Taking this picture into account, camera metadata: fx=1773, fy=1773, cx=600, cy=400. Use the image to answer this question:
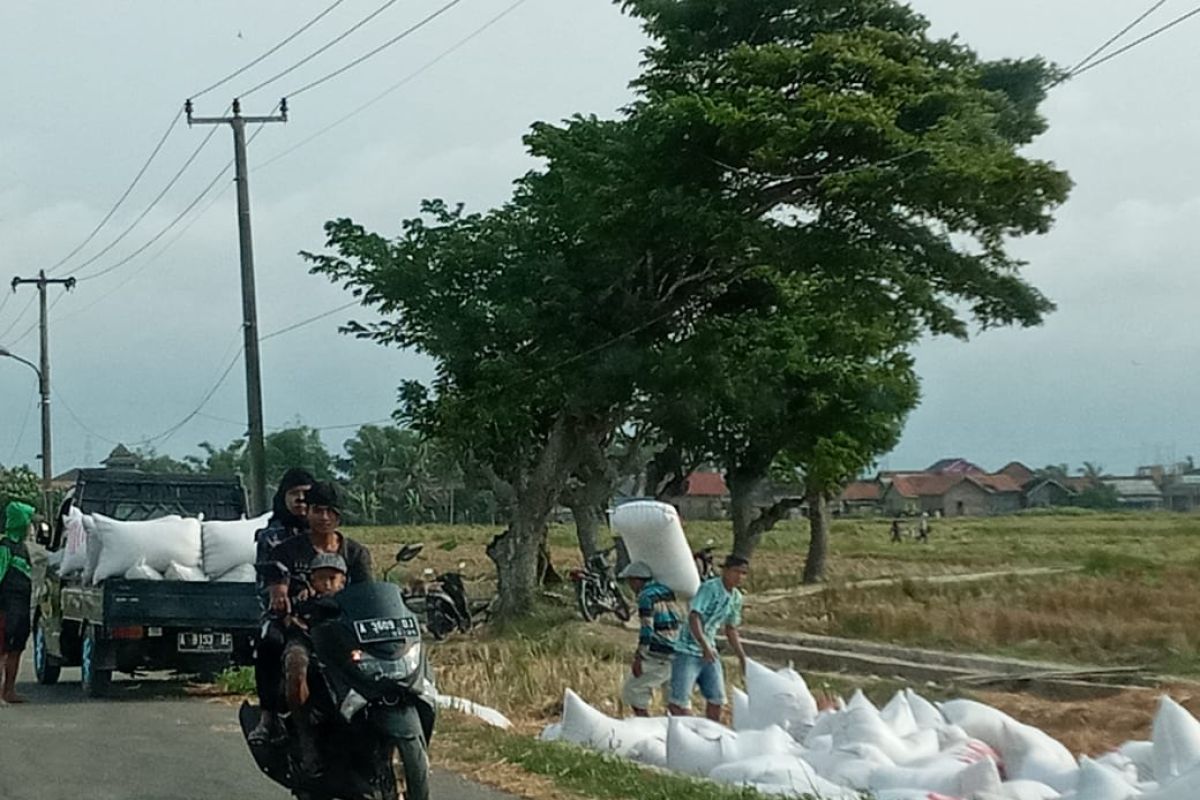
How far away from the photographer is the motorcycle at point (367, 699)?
7891mm

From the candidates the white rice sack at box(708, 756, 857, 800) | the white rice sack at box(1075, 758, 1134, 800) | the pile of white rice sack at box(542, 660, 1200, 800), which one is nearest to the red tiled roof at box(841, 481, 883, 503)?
the pile of white rice sack at box(542, 660, 1200, 800)

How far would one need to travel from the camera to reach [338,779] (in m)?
Result: 8.25

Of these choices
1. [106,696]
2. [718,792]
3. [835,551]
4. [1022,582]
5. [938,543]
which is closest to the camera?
[718,792]

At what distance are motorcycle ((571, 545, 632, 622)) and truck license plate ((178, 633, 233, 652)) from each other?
11.2 m

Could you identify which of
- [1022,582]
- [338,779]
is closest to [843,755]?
[338,779]

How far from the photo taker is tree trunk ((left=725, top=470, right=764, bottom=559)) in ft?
114

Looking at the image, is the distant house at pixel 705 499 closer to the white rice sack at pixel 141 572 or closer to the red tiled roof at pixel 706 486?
the red tiled roof at pixel 706 486

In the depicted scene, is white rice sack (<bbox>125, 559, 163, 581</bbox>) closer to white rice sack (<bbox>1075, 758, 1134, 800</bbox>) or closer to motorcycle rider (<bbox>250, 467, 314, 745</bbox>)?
motorcycle rider (<bbox>250, 467, 314, 745</bbox>)

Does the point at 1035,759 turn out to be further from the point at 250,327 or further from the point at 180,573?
the point at 250,327

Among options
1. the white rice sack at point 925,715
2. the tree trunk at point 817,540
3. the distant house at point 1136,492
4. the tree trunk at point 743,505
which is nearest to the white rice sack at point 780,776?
the white rice sack at point 925,715

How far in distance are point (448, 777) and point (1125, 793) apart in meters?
4.33

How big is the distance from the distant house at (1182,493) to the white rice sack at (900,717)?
273ft

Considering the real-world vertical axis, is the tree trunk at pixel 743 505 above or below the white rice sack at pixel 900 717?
above

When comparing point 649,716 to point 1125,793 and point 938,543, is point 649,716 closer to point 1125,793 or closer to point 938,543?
point 1125,793
